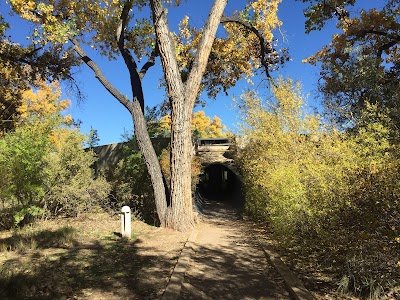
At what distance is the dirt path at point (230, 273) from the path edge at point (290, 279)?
0.09 metres

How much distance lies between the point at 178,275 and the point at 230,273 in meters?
0.94

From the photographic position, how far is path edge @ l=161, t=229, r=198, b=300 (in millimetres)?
4472

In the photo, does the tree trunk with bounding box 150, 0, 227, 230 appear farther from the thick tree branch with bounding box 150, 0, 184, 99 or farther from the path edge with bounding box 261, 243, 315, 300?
the path edge with bounding box 261, 243, 315, 300

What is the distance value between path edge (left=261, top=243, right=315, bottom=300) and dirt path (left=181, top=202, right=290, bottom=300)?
0.29 ft

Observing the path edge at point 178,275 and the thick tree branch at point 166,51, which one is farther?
→ the thick tree branch at point 166,51

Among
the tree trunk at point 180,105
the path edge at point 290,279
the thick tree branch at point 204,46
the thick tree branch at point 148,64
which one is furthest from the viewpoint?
the thick tree branch at point 148,64

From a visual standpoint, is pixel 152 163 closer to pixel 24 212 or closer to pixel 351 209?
pixel 24 212

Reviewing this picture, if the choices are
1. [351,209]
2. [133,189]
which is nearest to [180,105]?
[133,189]

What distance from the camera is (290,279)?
511 centimetres

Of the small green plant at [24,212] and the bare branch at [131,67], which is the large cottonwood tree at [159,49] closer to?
the bare branch at [131,67]

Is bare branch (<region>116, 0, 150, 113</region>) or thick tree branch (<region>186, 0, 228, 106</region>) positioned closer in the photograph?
thick tree branch (<region>186, 0, 228, 106</region>)

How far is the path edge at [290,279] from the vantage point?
4.39 meters

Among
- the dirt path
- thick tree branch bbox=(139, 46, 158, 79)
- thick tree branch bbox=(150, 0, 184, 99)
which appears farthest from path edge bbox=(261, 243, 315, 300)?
thick tree branch bbox=(139, 46, 158, 79)

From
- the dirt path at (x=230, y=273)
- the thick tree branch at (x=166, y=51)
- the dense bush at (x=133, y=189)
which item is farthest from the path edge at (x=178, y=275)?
the dense bush at (x=133, y=189)
